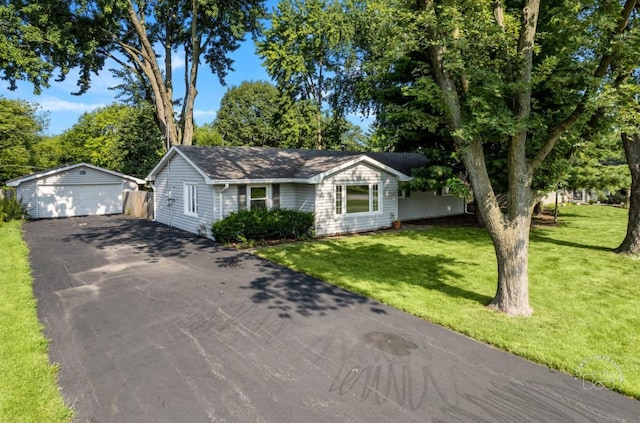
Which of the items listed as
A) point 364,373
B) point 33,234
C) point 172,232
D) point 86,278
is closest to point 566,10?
point 364,373

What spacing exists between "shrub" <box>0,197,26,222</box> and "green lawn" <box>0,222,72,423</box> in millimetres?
13840

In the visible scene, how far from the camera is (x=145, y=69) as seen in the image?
24.1 metres

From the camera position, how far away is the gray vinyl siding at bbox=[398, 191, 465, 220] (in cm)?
1977

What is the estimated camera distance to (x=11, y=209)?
19.2 meters

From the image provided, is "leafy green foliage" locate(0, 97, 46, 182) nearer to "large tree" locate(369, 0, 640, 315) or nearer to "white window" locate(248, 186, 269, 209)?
"white window" locate(248, 186, 269, 209)

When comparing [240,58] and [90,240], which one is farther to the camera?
[240,58]

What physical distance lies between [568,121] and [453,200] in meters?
17.3

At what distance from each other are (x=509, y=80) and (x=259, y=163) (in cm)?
1126

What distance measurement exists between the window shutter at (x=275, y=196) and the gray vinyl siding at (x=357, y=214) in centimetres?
179

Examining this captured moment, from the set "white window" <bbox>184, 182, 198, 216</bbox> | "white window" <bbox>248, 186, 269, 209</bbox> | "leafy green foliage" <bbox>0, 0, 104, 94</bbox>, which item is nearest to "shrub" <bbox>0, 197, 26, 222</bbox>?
"leafy green foliage" <bbox>0, 0, 104, 94</bbox>

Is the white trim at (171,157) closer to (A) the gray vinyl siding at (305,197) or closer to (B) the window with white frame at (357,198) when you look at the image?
(A) the gray vinyl siding at (305,197)

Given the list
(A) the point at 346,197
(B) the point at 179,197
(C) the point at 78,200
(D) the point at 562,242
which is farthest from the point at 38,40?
(D) the point at 562,242

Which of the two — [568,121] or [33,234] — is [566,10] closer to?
[568,121]

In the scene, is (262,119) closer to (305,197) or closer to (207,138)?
(207,138)
